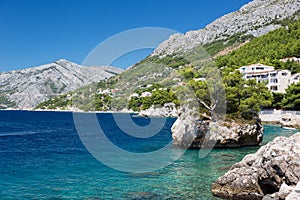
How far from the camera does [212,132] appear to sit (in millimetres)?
33188

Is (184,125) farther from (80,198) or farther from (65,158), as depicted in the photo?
(80,198)

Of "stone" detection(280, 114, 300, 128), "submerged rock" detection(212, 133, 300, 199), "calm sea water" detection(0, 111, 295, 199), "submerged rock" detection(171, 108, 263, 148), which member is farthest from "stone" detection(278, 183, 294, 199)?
"stone" detection(280, 114, 300, 128)

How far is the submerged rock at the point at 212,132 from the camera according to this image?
3316 centimetres

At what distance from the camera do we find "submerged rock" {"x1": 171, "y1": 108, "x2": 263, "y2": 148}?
109 ft

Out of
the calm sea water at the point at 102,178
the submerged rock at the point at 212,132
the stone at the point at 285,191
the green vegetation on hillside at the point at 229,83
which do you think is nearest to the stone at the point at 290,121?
the green vegetation on hillside at the point at 229,83

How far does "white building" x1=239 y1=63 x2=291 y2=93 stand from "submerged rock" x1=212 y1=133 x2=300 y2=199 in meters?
61.9

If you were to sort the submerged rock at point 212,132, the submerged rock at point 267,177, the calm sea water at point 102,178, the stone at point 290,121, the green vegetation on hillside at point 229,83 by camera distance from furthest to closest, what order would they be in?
the stone at point 290,121
the green vegetation on hillside at point 229,83
the submerged rock at point 212,132
the calm sea water at point 102,178
the submerged rock at point 267,177

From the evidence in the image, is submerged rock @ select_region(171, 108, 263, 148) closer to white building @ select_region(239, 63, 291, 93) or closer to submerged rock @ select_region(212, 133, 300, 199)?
submerged rock @ select_region(212, 133, 300, 199)

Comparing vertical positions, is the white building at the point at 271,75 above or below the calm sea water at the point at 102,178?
above

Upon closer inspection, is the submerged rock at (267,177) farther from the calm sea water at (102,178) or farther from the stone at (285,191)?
the calm sea water at (102,178)

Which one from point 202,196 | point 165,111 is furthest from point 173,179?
point 165,111

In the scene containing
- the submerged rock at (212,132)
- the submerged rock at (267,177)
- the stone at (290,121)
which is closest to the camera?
the submerged rock at (267,177)

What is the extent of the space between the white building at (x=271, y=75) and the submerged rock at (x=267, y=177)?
6190cm

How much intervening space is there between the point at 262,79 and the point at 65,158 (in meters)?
64.6
